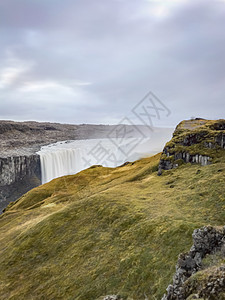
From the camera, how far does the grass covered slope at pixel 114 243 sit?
18141mm

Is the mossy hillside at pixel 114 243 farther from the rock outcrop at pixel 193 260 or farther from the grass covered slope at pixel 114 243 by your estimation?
the rock outcrop at pixel 193 260

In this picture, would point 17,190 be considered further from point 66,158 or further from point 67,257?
point 67,257

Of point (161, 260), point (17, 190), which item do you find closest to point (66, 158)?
point (17, 190)

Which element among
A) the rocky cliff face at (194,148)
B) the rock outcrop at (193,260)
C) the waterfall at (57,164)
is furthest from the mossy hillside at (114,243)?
the waterfall at (57,164)

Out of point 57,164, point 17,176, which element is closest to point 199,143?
point 57,164

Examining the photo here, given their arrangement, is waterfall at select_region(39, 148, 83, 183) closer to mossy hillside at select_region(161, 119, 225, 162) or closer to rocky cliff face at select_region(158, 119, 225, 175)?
rocky cliff face at select_region(158, 119, 225, 175)

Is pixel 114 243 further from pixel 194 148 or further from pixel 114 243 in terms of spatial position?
pixel 194 148

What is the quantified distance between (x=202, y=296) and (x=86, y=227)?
64.4ft

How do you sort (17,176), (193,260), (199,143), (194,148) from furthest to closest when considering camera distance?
(17,176), (199,143), (194,148), (193,260)

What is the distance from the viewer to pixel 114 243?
75.6ft

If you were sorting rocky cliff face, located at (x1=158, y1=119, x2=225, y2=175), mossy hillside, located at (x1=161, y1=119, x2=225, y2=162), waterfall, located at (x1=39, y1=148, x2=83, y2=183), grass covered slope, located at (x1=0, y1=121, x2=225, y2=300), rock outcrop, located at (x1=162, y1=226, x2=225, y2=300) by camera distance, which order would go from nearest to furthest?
A: rock outcrop, located at (x1=162, y1=226, x2=225, y2=300) < grass covered slope, located at (x1=0, y1=121, x2=225, y2=300) < rocky cliff face, located at (x1=158, y1=119, x2=225, y2=175) < mossy hillside, located at (x1=161, y1=119, x2=225, y2=162) < waterfall, located at (x1=39, y1=148, x2=83, y2=183)

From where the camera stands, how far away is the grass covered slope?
1814cm

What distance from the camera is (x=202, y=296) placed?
9414 mm

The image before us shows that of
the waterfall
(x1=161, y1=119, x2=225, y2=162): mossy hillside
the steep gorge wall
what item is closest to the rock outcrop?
(x1=161, y1=119, x2=225, y2=162): mossy hillside
